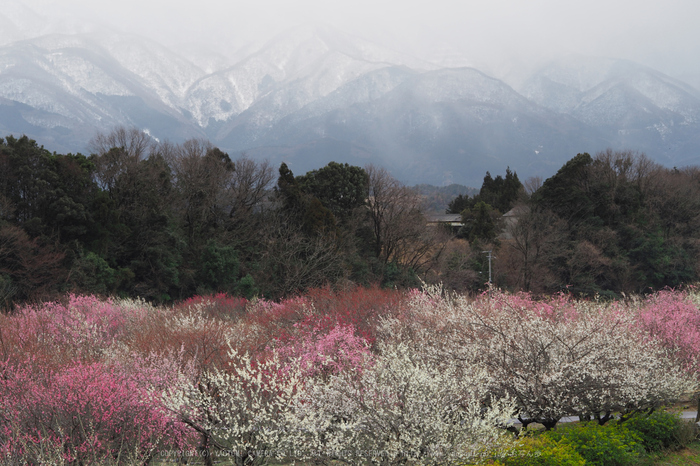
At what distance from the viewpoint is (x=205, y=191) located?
114 feet

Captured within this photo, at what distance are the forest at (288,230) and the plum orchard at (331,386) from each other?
44.9 feet

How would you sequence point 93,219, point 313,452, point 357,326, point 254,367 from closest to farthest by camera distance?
point 313,452
point 254,367
point 357,326
point 93,219

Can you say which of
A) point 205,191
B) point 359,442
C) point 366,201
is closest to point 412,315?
point 359,442

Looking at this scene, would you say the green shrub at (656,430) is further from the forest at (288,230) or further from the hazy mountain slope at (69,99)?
the hazy mountain slope at (69,99)

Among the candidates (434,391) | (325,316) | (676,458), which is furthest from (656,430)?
(325,316)

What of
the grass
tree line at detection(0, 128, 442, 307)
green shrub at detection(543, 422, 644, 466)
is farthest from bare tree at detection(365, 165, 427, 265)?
green shrub at detection(543, 422, 644, 466)

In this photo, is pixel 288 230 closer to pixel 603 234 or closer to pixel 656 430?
pixel 603 234

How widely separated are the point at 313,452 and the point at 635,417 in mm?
7509

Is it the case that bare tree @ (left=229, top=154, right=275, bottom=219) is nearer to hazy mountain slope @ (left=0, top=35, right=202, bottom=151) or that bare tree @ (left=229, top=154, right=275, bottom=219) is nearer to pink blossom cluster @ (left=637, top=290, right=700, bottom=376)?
pink blossom cluster @ (left=637, top=290, right=700, bottom=376)

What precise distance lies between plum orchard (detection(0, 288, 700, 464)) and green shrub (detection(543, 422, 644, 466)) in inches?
20.3

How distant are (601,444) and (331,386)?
4.58 meters

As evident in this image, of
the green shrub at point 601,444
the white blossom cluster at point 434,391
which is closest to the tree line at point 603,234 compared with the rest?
the white blossom cluster at point 434,391

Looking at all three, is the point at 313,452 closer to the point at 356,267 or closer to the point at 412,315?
the point at 412,315

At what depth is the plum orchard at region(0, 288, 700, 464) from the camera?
22.5 ft
